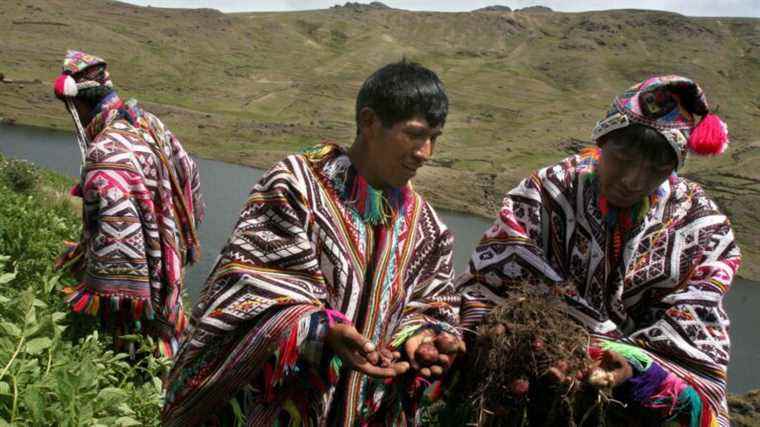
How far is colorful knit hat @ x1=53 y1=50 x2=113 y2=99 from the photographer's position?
3680 mm

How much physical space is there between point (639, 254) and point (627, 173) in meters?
0.31

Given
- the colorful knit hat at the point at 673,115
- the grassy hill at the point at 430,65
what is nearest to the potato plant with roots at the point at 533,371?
the colorful knit hat at the point at 673,115

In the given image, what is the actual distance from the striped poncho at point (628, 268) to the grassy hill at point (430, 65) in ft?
94.8

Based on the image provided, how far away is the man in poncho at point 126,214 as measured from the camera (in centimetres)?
343

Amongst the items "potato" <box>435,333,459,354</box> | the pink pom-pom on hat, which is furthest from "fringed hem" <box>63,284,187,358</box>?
"potato" <box>435,333,459,354</box>

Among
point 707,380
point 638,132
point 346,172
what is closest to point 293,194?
point 346,172

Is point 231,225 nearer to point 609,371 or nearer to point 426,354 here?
point 426,354

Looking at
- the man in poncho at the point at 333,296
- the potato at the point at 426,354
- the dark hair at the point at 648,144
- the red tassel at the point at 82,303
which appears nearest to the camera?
the man in poncho at the point at 333,296

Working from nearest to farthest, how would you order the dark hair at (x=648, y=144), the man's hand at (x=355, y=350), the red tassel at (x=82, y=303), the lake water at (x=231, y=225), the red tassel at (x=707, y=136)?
the man's hand at (x=355, y=350)
the dark hair at (x=648, y=144)
the red tassel at (x=707, y=136)
the red tassel at (x=82, y=303)
the lake water at (x=231, y=225)

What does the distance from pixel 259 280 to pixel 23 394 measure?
0.77 m

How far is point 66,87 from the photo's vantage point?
367 cm

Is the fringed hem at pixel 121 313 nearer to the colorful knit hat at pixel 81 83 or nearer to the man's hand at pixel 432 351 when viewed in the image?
the colorful knit hat at pixel 81 83

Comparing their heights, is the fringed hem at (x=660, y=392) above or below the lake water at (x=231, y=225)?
above

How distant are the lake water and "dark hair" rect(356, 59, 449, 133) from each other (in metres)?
8.12
